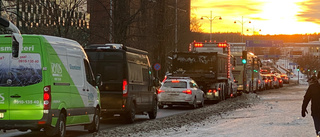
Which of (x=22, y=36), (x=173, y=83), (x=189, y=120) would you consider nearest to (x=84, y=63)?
(x=22, y=36)

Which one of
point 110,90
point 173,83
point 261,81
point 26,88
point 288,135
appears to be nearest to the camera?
point 26,88

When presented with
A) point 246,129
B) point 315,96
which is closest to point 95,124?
point 246,129

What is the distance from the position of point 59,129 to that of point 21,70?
1.62 m

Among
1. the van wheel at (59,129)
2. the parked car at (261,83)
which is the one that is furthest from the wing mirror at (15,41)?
the parked car at (261,83)

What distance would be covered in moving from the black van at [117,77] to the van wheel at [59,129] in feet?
19.2

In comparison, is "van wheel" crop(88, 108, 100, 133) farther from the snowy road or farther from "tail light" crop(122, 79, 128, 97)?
"tail light" crop(122, 79, 128, 97)

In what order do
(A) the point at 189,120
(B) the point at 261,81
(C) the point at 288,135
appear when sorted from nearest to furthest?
(C) the point at 288,135
(A) the point at 189,120
(B) the point at 261,81

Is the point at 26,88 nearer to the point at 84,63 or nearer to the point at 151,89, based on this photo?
the point at 84,63

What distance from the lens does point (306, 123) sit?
72.3 feet

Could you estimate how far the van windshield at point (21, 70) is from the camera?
1488 cm

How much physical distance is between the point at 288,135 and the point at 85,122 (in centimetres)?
507

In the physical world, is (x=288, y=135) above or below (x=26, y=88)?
below

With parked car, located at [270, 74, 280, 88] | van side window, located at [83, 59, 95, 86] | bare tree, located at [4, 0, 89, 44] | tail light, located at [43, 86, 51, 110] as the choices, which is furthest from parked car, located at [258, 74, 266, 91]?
tail light, located at [43, 86, 51, 110]

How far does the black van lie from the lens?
2184cm
